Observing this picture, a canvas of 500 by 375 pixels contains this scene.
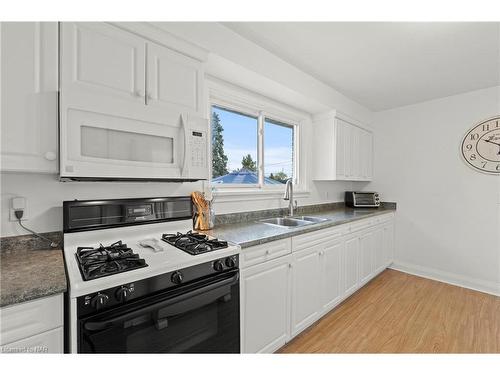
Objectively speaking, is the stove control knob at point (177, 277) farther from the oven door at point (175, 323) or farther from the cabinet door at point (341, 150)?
the cabinet door at point (341, 150)

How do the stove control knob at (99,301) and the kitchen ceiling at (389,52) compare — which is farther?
the kitchen ceiling at (389,52)

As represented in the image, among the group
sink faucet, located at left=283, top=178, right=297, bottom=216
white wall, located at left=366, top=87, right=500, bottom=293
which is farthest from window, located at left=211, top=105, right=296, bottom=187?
white wall, located at left=366, top=87, right=500, bottom=293

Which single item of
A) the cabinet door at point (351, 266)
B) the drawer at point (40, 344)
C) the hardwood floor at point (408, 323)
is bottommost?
the hardwood floor at point (408, 323)

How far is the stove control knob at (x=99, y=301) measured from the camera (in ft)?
2.91

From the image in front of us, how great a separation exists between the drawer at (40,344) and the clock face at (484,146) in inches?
162

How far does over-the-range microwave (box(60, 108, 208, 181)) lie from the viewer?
1139 mm

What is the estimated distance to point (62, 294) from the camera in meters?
0.88

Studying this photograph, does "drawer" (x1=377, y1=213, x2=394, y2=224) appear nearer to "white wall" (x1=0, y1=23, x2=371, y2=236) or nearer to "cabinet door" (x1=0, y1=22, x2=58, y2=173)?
"white wall" (x1=0, y1=23, x2=371, y2=236)

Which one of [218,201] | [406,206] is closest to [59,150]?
[218,201]

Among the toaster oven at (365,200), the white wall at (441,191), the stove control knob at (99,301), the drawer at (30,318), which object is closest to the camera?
the drawer at (30,318)

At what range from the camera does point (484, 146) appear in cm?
287

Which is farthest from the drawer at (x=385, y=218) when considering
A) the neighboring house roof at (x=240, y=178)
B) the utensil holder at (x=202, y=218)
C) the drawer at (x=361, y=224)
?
the utensil holder at (x=202, y=218)

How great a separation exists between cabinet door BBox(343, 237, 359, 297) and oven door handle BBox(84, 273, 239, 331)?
1.57 meters

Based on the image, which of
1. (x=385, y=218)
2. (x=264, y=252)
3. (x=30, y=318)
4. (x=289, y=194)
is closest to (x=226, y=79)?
(x=289, y=194)
